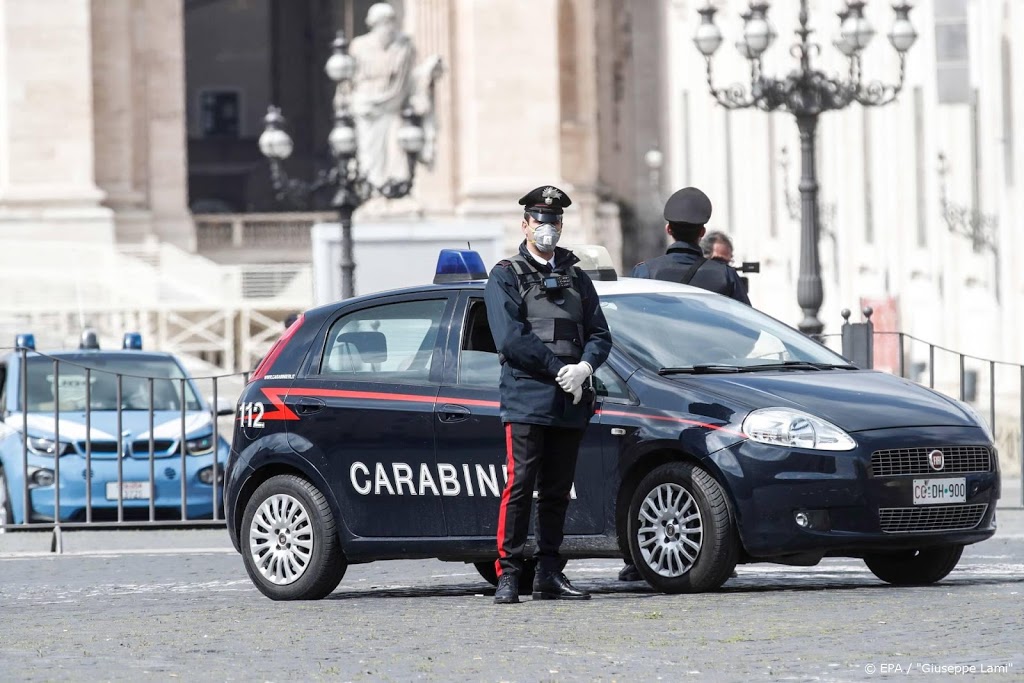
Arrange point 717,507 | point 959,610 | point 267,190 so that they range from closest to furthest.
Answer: point 959,610 < point 717,507 < point 267,190

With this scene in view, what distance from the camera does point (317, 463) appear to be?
11.7 meters

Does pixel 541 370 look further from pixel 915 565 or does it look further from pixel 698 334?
pixel 915 565

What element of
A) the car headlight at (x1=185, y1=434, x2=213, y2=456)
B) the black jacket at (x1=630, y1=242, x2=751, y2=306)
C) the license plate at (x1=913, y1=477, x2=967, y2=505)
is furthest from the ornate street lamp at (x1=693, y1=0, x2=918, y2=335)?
the license plate at (x1=913, y1=477, x2=967, y2=505)

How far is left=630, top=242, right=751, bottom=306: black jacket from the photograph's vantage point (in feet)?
42.8

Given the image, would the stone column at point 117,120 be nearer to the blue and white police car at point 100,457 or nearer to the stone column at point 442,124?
the stone column at point 442,124

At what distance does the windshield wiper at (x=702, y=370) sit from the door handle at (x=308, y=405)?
1.64m

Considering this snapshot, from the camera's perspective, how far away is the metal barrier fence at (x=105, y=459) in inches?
675

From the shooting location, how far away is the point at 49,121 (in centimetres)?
4600

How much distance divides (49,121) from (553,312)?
120 ft

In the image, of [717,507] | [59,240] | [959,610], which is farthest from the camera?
[59,240]

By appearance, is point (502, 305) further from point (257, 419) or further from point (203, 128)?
point (203, 128)

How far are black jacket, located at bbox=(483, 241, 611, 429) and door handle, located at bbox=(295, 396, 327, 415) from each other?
4.25 feet

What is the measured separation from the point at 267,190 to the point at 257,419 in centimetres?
6269

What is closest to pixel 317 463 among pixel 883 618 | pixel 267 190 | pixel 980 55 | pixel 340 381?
pixel 340 381
